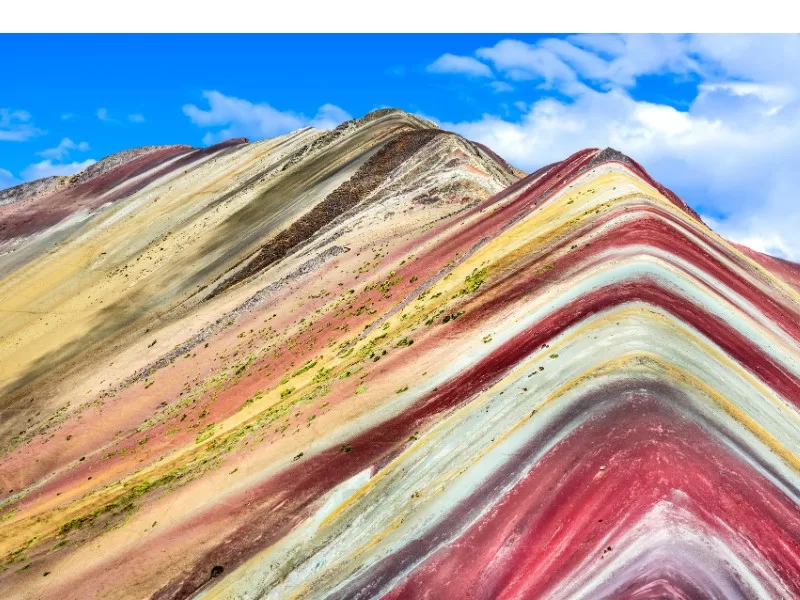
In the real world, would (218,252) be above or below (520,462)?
above

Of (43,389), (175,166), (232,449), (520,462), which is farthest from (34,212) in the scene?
(520,462)

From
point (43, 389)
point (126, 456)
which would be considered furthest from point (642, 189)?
point (43, 389)

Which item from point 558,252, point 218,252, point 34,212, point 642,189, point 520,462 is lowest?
point 520,462

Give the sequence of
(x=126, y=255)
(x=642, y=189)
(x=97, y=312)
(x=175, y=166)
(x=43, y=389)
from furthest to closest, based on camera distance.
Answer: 1. (x=175, y=166)
2. (x=126, y=255)
3. (x=97, y=312)
4. (x=43, y=389)
5. (x=642, y=189)

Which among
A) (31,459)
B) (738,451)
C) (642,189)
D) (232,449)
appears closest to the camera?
(738,451)

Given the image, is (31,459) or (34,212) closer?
(31,459)

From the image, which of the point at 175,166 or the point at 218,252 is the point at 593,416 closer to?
the point at 218,252

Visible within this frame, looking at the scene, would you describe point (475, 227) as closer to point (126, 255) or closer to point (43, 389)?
point (43, 389)
